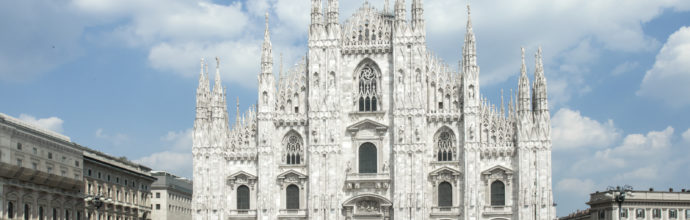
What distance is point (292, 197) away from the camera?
74.5 m

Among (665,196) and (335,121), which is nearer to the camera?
(335,121)

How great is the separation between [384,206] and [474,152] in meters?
8.42

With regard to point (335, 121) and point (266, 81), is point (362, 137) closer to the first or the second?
point (335, 121)

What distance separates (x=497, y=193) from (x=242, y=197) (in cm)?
2085

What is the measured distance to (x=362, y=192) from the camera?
73.3 metres

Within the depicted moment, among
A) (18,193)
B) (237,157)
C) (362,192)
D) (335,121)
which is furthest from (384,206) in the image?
(18,193)

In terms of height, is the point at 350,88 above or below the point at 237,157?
above

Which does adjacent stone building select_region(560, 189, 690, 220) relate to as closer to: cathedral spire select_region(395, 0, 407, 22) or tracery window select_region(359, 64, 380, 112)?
tracery window select_region(359, 64, 380, 112)

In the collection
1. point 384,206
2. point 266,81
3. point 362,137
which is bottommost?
point 384,206

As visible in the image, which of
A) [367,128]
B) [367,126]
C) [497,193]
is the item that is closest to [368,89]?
[367,126]

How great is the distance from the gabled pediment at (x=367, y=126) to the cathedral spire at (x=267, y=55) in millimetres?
8273

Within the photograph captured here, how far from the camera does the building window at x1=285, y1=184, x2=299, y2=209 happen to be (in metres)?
74.4

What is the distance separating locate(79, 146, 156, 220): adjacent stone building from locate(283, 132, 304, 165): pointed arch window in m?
15.4

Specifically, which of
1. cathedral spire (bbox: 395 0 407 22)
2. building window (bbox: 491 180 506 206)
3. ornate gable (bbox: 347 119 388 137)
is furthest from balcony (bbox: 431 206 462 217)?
cathedral spire (bbox: 395 0 407 22)
